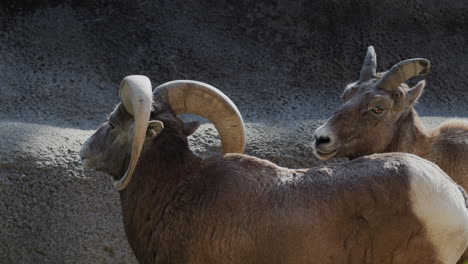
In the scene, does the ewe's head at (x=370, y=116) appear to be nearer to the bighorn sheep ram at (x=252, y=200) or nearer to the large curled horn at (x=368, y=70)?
the large curled horn at (x=368, y=70)

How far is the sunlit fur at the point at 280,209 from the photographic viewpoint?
5523mm

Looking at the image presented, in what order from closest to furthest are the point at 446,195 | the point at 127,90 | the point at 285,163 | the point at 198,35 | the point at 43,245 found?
the point at 446,195
the point at 127,90
the point at 43,245
the point at 285,163
the point at 198,35

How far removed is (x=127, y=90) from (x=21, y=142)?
10.1ft

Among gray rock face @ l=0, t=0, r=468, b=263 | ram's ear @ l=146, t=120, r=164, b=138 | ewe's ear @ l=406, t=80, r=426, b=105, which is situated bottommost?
gray rock face @ l=0, t=0, r=468, b=263

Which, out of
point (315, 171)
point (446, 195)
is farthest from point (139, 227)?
point (446, 195)

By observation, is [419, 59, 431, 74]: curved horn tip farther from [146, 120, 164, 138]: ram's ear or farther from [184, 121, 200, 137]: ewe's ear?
[146, 120, 164, 138]: ram's ear

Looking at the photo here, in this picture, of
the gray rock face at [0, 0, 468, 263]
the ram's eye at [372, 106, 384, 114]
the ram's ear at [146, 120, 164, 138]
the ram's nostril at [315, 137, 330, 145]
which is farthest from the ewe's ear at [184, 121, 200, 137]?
the gray rock face at [0, 0, 468, 263]

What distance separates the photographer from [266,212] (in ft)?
18.8

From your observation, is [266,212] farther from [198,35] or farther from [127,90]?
[198,35]

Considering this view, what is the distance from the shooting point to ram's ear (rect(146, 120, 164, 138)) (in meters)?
6.00

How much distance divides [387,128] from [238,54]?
4.81 m

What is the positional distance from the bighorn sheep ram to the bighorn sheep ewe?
56.5 inches

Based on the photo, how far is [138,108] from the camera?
19.1ft

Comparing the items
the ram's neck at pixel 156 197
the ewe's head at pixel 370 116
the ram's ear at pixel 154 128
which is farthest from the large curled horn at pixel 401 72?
the ram's ear at pixel 154 128
